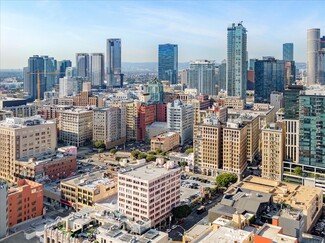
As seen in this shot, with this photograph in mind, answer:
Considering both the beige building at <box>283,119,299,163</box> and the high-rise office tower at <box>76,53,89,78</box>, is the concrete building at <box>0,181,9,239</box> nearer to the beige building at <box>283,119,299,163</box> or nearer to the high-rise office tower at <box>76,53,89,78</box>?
the beige building at <box>283,119,299,163</box>

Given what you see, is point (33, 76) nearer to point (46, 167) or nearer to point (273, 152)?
point (46, 167)

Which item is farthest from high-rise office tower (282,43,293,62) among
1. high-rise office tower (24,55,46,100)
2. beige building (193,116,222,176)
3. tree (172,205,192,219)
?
tree (172,205,192,219)

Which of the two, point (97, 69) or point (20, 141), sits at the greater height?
point (97, 69)

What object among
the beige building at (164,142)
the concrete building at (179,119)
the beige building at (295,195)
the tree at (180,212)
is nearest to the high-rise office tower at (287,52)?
the concrete building at (179,119)

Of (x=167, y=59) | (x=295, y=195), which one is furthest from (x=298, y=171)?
(x=167, y=59)

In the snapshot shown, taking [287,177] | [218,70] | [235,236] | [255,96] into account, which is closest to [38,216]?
[235,236]
